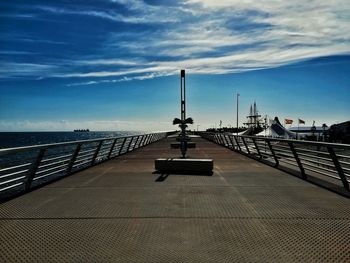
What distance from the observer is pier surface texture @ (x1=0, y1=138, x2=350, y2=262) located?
12.6 feet

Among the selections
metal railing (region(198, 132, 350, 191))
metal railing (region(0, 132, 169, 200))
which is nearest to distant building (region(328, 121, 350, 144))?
metal railing (region(198, 132, 350, 191))

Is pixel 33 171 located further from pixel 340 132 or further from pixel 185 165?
pixel 340 132

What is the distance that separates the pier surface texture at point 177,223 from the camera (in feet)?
12.6

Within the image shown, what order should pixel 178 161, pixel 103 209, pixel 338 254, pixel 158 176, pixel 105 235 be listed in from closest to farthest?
pixel 338 254 < pixel 105 235 < pixel 103 209 < pixel 158 176 < pixel 178 161

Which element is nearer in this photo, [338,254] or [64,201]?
[338,254]

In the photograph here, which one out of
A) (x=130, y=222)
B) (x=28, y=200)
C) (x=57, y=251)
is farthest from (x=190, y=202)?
(x=28, y=200)

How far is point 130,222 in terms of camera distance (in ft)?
16.6

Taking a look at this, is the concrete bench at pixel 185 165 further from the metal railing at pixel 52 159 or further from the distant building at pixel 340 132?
the distant building at pixel 340 132

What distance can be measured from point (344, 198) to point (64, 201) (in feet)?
19.5

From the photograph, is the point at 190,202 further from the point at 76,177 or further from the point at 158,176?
the point at 76,177

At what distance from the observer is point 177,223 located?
4.99 meters

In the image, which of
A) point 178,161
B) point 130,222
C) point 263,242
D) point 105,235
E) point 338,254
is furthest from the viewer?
point 178,161

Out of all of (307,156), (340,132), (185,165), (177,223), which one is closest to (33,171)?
(185,165)

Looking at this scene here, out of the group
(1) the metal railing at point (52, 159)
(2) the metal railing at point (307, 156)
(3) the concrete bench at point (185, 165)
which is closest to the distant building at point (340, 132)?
(2) the metal railing at point (307, 156)
